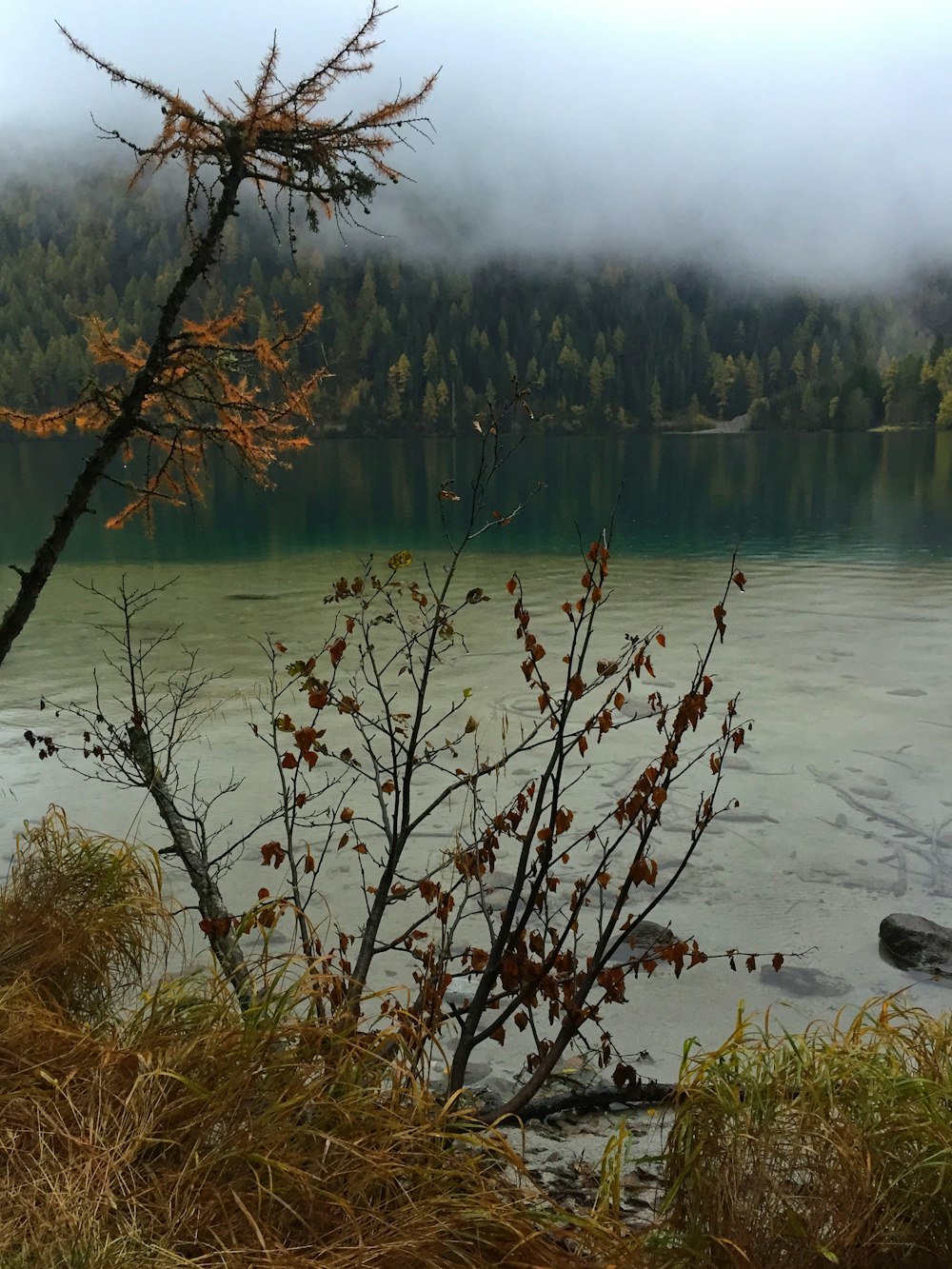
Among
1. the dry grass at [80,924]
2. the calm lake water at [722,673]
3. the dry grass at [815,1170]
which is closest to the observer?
the dry grass at [815,1170]

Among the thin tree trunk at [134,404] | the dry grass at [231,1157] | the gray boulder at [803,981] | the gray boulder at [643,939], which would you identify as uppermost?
the thin tree trunk at [134,404]

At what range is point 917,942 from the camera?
18.7 feet

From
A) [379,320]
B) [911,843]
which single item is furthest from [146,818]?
[379,320]

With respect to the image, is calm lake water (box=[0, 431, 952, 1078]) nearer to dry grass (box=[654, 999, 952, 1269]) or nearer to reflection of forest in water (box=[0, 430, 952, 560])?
reflection of forest in water (box=[0, 430, 952, 560])

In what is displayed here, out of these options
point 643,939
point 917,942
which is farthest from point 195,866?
point 917,942

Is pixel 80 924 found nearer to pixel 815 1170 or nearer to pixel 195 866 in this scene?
pixel 195 866

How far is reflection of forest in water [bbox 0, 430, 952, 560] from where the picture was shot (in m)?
25.8

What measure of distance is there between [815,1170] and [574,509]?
3304 centimetres

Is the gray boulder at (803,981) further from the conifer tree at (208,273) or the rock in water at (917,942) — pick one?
the conifer tree at (208,273)

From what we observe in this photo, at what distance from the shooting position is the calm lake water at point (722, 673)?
6.25m

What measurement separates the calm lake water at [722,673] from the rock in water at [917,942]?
11 centimetres

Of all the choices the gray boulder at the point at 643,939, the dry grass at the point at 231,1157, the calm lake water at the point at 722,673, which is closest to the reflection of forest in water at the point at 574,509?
the calm lake water at the point at 722,673

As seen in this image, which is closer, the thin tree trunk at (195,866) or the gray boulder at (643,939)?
the thin tree trunk at (195,866)

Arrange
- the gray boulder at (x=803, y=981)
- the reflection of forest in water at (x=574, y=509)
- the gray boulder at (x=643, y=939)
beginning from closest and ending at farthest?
the gray boulder at (x=803, y=981) < the gray boulder at (x=643, y=939) < the reflection of forest in water at (x=574, y=509)
